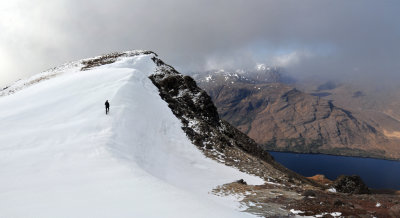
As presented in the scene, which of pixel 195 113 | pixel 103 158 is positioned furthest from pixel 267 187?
pixel 195 113

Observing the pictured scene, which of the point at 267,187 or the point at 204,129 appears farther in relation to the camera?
the point at 204,129

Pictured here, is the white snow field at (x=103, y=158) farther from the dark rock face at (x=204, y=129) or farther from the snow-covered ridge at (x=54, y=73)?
the snow-covered ridge at (x=54, y=73)

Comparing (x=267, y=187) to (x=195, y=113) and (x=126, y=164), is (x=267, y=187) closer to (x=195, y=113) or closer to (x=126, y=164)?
(x=126, y=164)

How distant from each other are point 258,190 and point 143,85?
64.2 feet

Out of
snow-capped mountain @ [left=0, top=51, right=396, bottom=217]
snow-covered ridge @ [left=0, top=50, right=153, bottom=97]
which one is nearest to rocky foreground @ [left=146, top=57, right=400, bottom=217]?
snow-capped mountain @ [left=0, top=51, right=396, bottom=217]

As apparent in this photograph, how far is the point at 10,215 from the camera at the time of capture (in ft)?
26.3

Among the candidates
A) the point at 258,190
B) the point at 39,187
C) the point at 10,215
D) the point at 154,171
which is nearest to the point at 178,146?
the point at 154,171

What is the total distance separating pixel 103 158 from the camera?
14203 mm

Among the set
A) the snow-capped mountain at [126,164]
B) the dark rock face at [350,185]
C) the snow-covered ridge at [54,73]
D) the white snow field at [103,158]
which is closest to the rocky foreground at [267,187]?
the dark rock face at [350,185]

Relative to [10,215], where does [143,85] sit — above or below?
above

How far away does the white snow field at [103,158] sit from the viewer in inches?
367

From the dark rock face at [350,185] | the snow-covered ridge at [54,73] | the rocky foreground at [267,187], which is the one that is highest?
the snow-covered ridge at [54,73]

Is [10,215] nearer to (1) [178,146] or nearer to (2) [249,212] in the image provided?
(2) [249,212]

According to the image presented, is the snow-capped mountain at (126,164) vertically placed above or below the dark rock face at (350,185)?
above
